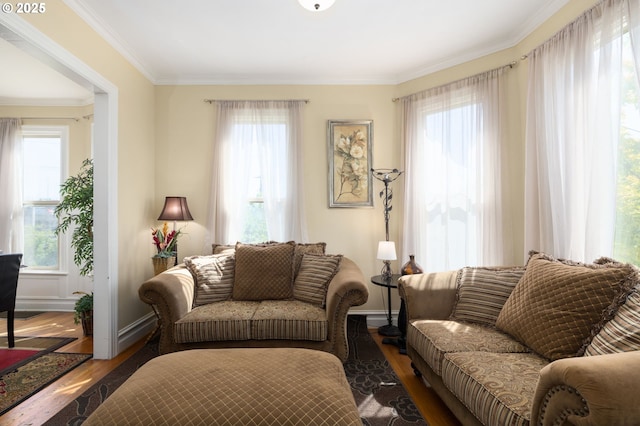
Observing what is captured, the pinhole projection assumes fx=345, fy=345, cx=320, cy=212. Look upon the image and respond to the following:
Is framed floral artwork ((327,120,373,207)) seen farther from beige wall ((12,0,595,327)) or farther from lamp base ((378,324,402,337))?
lamp base ((378,324,402,337))

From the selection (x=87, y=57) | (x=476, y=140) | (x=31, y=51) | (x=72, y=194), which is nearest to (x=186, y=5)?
(x=87, y=57)

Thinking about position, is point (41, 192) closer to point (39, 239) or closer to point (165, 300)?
point (39, 239)

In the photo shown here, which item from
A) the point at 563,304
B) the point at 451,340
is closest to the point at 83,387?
the point at 451,340

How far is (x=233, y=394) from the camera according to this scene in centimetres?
138

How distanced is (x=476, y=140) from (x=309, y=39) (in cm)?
175

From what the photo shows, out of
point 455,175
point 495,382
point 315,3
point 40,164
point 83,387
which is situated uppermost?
point 315,3

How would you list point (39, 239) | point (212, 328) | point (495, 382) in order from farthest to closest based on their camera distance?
1. point (39, 239)
2. point (212, 328)
3. point (495, 382)

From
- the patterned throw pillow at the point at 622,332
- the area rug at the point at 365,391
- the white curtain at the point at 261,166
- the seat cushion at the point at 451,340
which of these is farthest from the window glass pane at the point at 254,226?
the patterned throw pillow at the point at 622,332

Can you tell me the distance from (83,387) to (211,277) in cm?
113

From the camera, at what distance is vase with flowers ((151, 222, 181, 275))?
3.33 meters

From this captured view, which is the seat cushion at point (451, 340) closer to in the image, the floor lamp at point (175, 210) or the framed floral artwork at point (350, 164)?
the framed floral artwork at point (350, 164)

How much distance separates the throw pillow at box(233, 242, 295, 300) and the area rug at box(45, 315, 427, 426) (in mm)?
834

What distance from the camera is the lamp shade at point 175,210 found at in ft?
11.4

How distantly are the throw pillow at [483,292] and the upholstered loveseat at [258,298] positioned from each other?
0.69 meters
